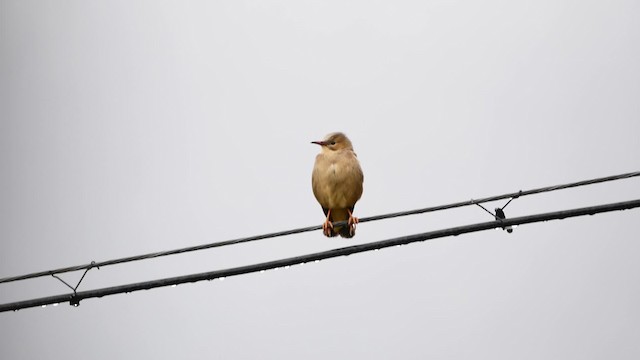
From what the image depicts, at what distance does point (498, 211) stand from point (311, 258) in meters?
1.35

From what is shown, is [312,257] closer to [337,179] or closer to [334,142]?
[337,179]

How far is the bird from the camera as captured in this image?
25.5ft

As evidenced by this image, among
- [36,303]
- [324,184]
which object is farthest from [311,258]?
[324,184]

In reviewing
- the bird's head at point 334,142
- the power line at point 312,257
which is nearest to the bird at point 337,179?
the bird's head at point 334,142

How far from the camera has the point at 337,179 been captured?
306 inches

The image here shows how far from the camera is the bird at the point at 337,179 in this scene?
7777 millimetres

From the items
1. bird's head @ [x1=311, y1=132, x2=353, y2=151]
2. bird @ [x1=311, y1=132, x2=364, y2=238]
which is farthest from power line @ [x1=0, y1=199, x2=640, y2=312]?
bird's head @ [x1=311, y1=132, x2=353, y2=151]

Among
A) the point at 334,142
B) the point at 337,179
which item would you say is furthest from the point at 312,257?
the point at 334,142

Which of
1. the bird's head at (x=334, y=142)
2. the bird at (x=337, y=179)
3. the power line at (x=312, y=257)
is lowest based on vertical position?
the power line at (x=312, y=257)

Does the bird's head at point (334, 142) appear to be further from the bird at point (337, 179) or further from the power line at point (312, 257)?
the power line at point (312, 257)

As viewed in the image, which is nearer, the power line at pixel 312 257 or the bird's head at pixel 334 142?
the power line at pixel 312 257

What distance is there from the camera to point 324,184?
7852 millimetres

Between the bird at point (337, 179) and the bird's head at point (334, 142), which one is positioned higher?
the bird's head at point (334, 142)

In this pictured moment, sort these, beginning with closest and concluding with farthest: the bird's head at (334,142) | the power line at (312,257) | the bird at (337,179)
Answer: the power line at (312,257) → the bird at (337,179) → the bird's head at (334,142)
